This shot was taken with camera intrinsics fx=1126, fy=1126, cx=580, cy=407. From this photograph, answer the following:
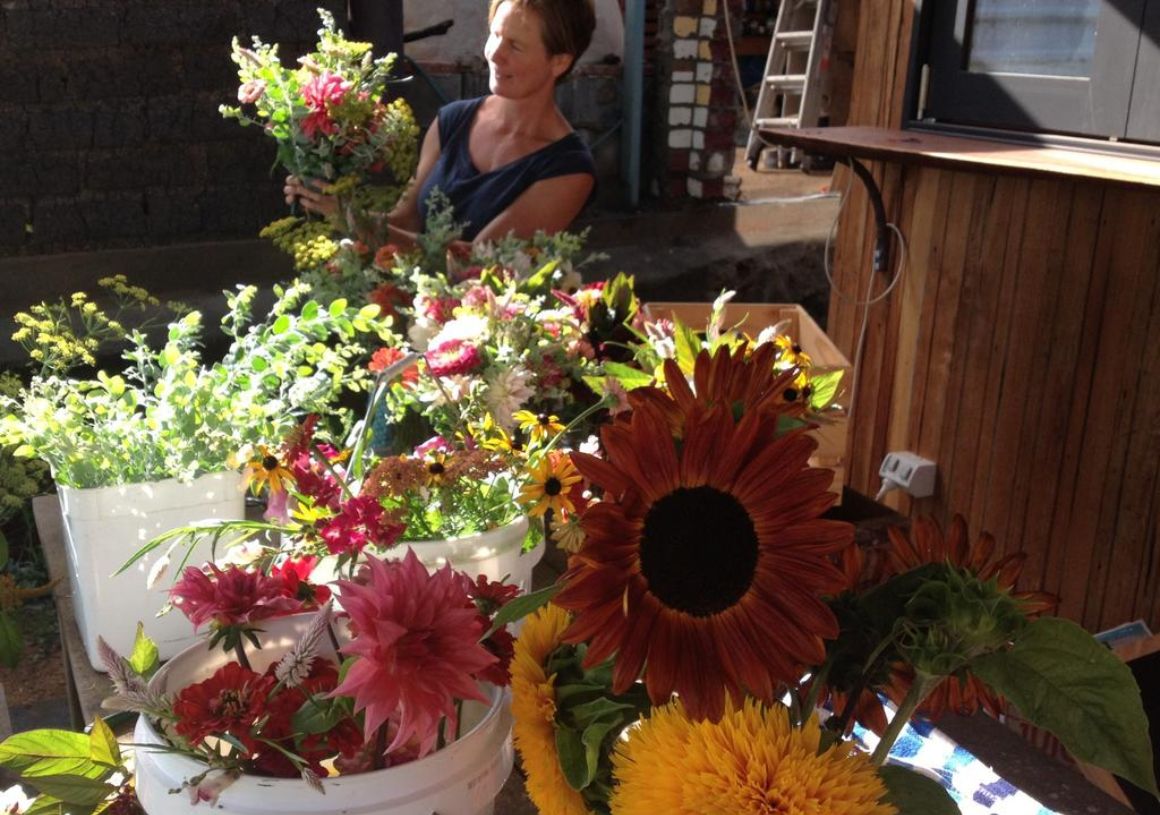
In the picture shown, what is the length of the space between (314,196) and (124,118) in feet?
8.18

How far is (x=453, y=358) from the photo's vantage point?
4.44 ft

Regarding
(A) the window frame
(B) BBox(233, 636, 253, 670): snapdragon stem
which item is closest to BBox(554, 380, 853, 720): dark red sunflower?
(B) BBox(233, 636, 253, 670): snapdragon stem

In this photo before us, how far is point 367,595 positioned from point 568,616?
142 mm

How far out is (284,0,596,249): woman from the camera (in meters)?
2.27

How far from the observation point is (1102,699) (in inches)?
24.2

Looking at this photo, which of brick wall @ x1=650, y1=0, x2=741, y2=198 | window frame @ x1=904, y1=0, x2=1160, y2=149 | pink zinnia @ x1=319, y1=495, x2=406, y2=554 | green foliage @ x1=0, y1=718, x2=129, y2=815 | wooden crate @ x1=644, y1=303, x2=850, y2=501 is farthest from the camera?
brick wall @ x1=650, y1=0, x2=741, y2=198

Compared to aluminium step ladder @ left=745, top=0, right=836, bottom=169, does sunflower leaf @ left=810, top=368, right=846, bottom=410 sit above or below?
below

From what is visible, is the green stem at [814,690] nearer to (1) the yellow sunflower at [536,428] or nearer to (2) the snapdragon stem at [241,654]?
(2) the snapdragon stem at [241,654]

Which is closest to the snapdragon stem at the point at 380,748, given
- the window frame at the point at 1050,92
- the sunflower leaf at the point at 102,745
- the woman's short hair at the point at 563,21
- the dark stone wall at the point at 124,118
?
the sunflower leaf at the point at 102,745

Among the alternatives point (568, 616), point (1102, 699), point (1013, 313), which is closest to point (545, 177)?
point (1013, 313)

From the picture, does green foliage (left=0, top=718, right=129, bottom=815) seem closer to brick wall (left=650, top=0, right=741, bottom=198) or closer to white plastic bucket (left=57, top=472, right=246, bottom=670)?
white plastic bucket (left=57, top=472, right=246, bottom=670)

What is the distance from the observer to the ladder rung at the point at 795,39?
22.5ft

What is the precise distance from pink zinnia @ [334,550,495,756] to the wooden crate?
4.11ft

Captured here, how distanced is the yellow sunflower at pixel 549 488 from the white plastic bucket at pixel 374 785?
26 cm
